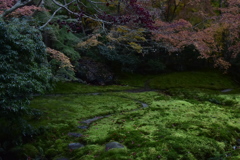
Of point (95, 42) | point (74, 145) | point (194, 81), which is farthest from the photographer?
point (194, 81)

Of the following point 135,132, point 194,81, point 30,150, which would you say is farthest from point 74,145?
point 194,81

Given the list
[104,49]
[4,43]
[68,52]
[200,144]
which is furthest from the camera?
[104,49]

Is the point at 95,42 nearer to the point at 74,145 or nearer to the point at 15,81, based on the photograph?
the point at 15,81

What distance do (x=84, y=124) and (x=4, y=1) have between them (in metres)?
7.80

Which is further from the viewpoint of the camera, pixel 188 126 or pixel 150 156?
pixel 188 126

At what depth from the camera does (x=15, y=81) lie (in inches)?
192

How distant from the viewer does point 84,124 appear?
6926 mm

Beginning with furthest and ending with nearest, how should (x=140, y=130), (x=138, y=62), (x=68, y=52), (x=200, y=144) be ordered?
(x=138, y=62) → (x=68, y=52) → (x=140, y=130) → (x=200, y=144)

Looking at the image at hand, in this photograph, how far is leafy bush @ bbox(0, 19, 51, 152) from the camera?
4809 millimetres

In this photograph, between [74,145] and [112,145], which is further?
[74,145]

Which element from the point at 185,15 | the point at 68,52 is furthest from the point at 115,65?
the point at 185,15

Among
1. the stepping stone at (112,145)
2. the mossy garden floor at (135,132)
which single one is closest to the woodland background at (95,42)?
the mossy garden floor at (135,132)

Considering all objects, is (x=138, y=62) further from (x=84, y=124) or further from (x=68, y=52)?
(x=84, y=124)

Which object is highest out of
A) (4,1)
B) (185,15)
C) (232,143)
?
(185,15)
